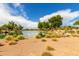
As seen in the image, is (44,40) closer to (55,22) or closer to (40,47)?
(40,47)

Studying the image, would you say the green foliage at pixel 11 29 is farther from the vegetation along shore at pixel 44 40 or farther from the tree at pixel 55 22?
the tree at pixel 55 22

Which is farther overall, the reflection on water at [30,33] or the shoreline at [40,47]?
the reflection on water at [30,33]

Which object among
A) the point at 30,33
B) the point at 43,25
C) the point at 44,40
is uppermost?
the point at 43,25

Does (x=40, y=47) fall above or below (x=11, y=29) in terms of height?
below

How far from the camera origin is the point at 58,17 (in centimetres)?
452

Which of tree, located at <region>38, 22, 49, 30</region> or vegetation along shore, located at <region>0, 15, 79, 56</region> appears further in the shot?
tree, located at <region>38, 22, 49, 30</region>

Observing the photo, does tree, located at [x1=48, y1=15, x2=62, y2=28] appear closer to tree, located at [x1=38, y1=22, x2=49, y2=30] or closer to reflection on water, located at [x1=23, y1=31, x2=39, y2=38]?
tree, located at [x1=38, y1=22, x2=49, y2=30]

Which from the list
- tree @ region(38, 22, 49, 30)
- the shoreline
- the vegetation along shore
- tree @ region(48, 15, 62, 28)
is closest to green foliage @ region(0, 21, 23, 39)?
the vegetation along shore

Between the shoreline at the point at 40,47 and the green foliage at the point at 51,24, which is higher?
the green foliage at the point at 51,24

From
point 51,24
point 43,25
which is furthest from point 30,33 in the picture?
point 51,24

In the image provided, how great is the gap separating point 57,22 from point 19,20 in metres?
0.59

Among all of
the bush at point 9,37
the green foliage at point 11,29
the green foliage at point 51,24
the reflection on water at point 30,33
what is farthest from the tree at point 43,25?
the bush at point 9,37

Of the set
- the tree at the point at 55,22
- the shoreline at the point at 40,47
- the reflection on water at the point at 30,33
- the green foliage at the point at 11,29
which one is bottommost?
the shoreline at the point at 40,47

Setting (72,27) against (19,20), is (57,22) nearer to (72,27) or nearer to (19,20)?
(72,27)
